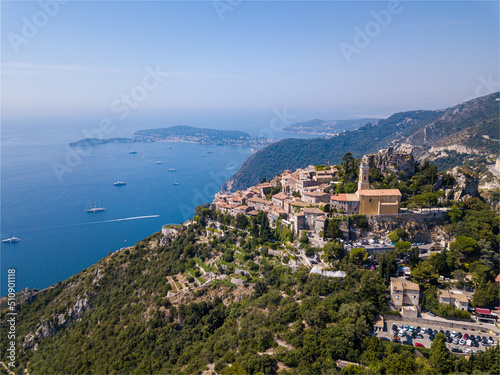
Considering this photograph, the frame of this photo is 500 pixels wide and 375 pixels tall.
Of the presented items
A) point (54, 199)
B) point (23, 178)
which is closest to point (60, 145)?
point (23, 178)

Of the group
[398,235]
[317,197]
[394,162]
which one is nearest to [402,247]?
[398,235]

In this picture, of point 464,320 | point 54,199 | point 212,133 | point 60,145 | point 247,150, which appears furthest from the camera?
point 212,133

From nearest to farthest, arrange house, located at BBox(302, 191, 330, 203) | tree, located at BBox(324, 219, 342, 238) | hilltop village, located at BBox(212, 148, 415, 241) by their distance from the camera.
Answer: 1. tree, located at BBox(324, 219, 342, 238)
2. hilltop village, located at BBox(212, 148, 415, 241)
3. house, located at BBox(302, 191, 330, 203)

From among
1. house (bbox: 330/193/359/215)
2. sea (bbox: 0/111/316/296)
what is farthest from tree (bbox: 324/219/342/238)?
sea (bbox: 0/111/316/296)

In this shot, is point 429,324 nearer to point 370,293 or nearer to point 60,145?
point 370,293

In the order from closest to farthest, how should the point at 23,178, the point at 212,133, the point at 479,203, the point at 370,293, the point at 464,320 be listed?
the point at 464,320
the point at 370,293
the point at 479,203
the point at 23,178
the point at 212,133

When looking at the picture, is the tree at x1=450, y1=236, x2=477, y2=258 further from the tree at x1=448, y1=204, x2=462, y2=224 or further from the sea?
the sea
